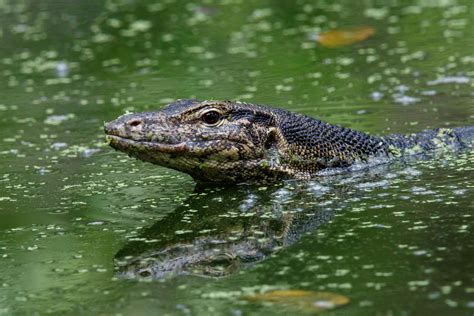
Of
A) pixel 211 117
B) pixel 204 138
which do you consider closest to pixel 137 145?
pixel 204 138

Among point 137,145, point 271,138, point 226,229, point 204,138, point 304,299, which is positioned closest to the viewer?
point 304,299

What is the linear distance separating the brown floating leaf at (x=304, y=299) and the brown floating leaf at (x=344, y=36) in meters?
9.20

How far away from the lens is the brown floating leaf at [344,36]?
14531mm

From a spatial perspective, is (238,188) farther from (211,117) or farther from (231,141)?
(211,117)

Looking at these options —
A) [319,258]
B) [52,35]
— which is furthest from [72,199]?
[52,35]

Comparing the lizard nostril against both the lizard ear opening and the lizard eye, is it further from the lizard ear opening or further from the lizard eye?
the lizard ear opening

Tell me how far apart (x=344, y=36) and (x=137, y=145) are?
7.74 m

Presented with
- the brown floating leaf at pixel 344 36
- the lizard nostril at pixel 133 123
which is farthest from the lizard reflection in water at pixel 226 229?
the brown floating leaf at pixel 344 36

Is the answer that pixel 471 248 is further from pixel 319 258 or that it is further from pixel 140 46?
pixel 140 46

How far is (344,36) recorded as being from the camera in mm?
14859

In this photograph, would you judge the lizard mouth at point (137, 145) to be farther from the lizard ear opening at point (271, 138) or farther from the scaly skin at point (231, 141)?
the lizard ear opening at point (271, 138)

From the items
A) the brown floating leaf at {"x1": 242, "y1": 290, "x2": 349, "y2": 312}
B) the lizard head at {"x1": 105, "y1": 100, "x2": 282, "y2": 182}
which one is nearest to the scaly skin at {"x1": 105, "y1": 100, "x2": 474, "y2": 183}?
the lizard head at {"x1": 105, "y1": 100, "x2": 282, "y2": 182}

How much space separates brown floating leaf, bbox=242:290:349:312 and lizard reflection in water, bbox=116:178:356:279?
0.51m

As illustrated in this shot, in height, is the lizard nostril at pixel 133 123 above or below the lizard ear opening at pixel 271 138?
above
